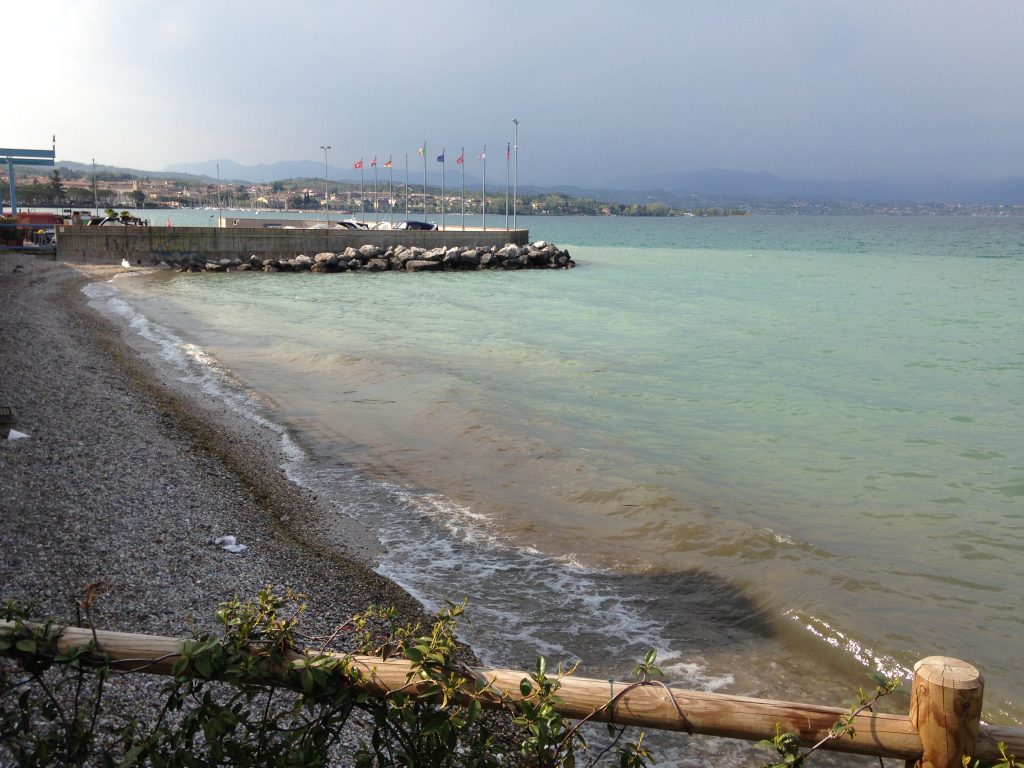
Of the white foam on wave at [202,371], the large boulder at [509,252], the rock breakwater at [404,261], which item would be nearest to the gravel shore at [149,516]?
the white foam on wave at [202,371]

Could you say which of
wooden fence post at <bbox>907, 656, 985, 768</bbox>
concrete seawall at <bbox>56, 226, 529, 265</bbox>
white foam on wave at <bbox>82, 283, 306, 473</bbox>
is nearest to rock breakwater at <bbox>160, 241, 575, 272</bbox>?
concrete seawall at <bbox>56, 226, 529, 265</bbox>

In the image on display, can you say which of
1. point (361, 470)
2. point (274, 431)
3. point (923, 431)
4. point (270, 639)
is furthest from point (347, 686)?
point (923, 431)

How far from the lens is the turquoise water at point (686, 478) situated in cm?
665

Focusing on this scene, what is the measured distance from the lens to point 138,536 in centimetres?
686

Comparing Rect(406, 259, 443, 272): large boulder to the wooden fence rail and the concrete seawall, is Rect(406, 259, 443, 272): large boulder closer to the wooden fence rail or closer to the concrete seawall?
the concrete seawall

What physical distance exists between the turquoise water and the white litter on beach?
4.13ft

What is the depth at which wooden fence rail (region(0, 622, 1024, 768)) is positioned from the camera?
103 inches

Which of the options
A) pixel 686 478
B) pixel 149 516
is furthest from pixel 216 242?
pixel 149 516

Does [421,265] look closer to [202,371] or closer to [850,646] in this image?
[202,371]

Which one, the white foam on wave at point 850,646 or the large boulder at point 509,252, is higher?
the large boulder at point 509,252

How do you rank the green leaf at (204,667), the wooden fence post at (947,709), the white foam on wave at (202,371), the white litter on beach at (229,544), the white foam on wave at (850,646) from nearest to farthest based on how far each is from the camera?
the wooden fence post at (947,709) → the green leaf at (204,667) → the white foam on wave at (850,646) → the white litter on beach at (229,544) → the white foam on wave at (202,371)

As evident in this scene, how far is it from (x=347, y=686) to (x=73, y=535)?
4569mm

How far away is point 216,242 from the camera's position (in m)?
48.5

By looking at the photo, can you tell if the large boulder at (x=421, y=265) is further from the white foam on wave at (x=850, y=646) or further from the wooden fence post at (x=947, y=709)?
the wooden fence post at (x=947, y=709)
